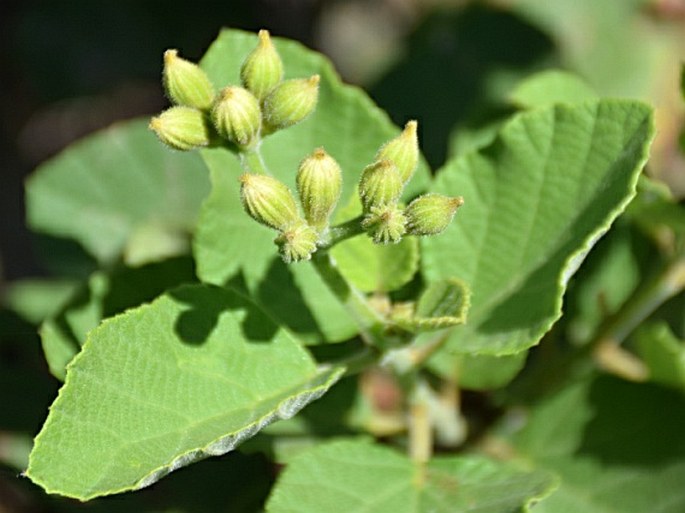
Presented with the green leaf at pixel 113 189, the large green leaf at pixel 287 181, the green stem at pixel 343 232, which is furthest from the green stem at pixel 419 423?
the green leaf at pixel 113 189

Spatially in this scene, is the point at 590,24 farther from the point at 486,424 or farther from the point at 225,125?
the point at 225,125

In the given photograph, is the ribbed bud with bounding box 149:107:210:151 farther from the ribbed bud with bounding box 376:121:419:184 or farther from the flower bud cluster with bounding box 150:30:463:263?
the ribbed bud with bounding box 376:121:419:184

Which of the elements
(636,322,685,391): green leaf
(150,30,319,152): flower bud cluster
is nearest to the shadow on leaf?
(150,30,319,152): flower bud cluster

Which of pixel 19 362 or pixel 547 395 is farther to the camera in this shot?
pixel 19 362

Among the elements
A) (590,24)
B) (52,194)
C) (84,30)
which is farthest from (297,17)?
(52,194)

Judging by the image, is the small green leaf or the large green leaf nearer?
the large green leaf

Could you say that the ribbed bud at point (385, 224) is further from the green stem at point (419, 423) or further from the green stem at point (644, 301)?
the green stem at point (644, 301)
